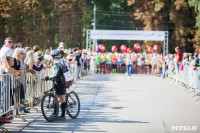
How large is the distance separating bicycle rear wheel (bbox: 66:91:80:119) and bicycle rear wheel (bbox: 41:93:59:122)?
364 mm

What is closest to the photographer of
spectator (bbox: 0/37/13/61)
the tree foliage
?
spectator (bbox: 0/37/13/61)

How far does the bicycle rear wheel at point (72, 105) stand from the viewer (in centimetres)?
1052

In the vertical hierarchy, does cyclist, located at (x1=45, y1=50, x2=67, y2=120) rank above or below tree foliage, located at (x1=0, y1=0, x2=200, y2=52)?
below

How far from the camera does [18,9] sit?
40250 mm

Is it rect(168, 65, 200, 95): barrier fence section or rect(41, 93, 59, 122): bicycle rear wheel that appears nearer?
rect(41, 93, 59, 122): bicycle rear wheel

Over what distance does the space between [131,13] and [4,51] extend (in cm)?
5192

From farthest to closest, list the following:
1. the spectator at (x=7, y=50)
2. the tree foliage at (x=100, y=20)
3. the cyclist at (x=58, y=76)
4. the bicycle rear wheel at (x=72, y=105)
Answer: the tree foliage at (x=100, y=20), the spectator at (x=7, y=50), the bicycle rear wheel at (x=72, y=105), the cyclist at (x=58, y=76)

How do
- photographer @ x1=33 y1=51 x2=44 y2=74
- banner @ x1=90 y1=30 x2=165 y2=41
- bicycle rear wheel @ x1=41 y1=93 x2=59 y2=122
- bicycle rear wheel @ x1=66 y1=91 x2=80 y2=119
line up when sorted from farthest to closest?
banner @ x1=90 y1=30 x2=165 y2=41 → photographer @ x1=33 y1=51 x2=44 y2=74 → bicycle rear wheel @ x1=66 y1=91 x2=80 y2=119 → bicycle rear wheel @ x1=41 y1=93 x2=59 y2=122

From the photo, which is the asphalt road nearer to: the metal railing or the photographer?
the metal railing

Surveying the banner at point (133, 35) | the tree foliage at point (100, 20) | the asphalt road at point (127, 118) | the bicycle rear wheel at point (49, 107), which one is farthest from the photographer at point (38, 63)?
the tree foliage at point (100, 20)

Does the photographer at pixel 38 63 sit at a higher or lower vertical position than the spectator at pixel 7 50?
lower

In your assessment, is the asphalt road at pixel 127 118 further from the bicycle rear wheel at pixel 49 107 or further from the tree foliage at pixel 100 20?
the tree foliage at pixel 100 20

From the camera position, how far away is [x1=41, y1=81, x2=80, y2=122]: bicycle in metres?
9.88

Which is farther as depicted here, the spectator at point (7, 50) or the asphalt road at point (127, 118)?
the spectator at point (7, 50)
